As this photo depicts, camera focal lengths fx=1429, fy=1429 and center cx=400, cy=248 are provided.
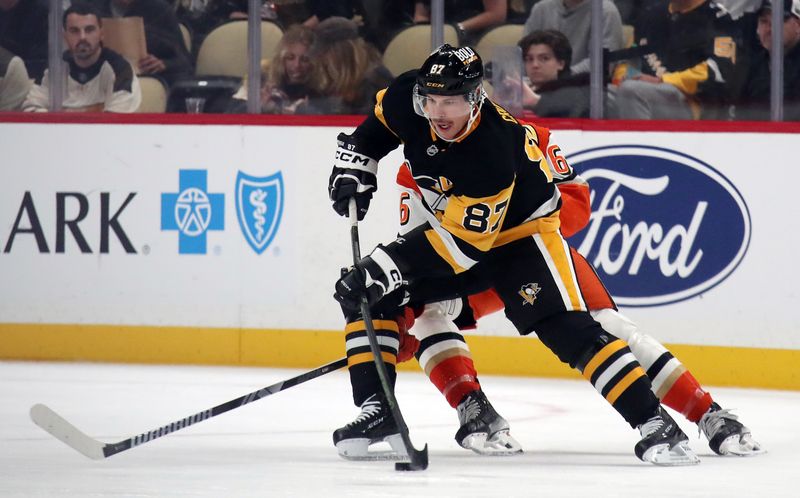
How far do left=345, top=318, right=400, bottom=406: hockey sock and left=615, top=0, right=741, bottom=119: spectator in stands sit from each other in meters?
2.03

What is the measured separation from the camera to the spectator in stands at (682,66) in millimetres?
5172

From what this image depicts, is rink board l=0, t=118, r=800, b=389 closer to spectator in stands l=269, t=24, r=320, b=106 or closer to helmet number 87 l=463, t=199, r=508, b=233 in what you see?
spectator in stands l=269, t=24, r=320, b=106

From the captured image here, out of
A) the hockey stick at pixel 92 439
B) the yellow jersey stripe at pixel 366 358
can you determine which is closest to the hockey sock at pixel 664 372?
the yellow jersey stripe at pixel 366 358

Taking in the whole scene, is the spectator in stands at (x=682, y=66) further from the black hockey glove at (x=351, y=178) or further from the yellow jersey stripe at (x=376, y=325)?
the yellow jersey stripe at (x=376, y=325)

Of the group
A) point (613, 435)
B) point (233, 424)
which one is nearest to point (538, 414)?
point (613, 435)

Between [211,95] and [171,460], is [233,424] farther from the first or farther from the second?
[211,95]

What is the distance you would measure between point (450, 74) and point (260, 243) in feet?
7.40

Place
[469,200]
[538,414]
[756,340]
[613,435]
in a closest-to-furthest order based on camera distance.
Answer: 1. [469,200]
2. [613,435]
3. [538,414]
4. [756,340]

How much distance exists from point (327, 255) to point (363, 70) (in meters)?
0.75

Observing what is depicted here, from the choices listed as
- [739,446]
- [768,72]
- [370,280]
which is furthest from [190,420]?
[768,72]

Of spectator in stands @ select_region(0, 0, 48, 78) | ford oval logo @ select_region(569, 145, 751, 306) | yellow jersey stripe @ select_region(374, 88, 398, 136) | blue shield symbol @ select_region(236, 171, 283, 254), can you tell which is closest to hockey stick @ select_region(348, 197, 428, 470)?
yellow jersey stripe @ select_region(374, 88, 398, 136)

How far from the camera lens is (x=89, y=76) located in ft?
18.7

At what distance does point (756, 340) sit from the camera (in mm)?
5031

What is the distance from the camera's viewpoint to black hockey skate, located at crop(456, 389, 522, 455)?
3.70 metres
